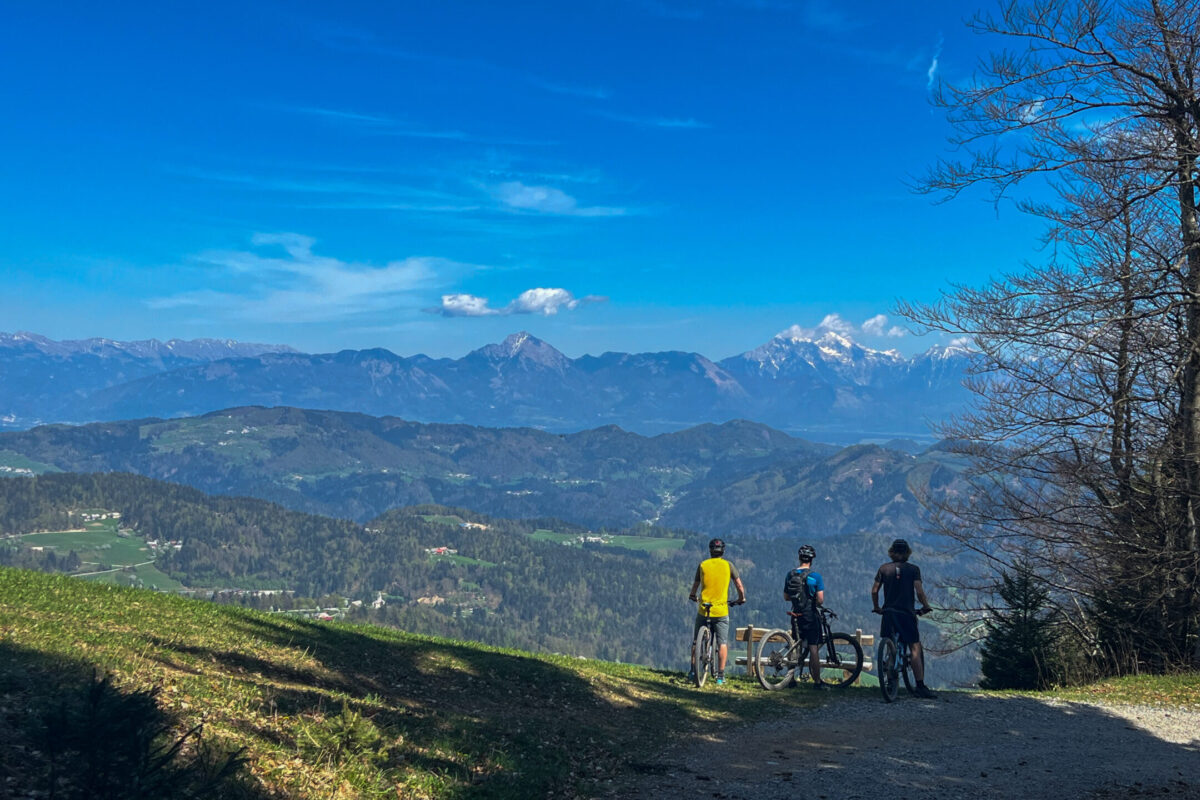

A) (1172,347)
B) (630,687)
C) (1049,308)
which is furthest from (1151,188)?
(630,687)

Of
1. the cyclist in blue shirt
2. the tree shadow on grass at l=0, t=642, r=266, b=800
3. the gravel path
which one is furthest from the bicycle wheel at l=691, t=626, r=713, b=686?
the tree shadow on grass at l=0, t=642, r=266, b=800

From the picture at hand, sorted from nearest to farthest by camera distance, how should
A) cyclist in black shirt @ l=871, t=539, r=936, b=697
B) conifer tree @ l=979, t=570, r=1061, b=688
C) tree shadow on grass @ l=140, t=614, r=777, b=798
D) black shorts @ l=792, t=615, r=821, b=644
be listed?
tree shadow on grass @ l=140, t=614, r=777, b=798 < cyclist in black shirt @ l=871, t=539, r=936, b=697 < black shorts @ l=792, t=615, r=821, b=644 < conifer tree @ l=979, t=570, r=1061, b=688

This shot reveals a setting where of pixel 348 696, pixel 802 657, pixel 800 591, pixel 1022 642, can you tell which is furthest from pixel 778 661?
pixel 348 696

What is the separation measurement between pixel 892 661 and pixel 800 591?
84.2 inches

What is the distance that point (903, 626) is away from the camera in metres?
14.3

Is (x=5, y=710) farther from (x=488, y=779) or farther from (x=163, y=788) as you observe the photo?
(x=488, y=779)

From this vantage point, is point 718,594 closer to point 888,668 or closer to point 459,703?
point 888,668

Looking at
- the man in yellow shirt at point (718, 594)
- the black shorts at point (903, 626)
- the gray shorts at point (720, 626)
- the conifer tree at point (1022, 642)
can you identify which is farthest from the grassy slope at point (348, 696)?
the conifer tree at point (1022, 642)

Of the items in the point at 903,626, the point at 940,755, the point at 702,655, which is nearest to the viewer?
the point at 940,755

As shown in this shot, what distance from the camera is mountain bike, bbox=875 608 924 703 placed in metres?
13.7

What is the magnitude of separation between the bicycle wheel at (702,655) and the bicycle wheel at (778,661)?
3.26ft

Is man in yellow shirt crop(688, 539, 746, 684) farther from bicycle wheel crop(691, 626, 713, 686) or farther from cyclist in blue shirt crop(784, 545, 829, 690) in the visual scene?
cyclist in blue shirt crop(784, 545, 829, 690)

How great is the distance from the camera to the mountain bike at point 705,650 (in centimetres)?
1480

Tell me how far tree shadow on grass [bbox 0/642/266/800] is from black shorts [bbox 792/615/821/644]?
11209 millimetres
